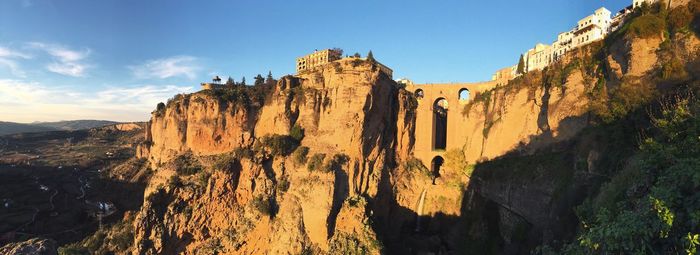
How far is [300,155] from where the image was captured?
31.8 m

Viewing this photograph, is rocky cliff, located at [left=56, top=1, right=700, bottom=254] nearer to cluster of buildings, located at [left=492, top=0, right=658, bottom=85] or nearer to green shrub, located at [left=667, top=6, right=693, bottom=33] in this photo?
green shrub, located at [left=667, top=6, right=693, bottom=33]

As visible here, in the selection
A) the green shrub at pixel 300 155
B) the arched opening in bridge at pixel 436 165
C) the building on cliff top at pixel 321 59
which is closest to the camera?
the green shrub at pixel 300 155

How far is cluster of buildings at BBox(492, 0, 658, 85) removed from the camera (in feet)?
145

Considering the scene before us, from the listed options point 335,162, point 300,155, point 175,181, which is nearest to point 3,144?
point 175,181

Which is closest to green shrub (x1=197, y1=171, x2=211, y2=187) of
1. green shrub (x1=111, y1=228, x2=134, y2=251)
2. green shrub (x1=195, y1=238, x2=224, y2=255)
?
green shrub (x1=195, y1=238, x2=224, y2=255)

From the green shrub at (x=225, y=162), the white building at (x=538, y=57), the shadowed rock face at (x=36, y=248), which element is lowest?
the shadowed rock face at (x=36, y=248)

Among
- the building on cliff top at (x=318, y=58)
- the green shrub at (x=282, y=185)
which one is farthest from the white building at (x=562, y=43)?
the green shrub at (x=282, y=185)

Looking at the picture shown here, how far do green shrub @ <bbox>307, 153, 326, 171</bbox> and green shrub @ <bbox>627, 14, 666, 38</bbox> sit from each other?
23658 mm

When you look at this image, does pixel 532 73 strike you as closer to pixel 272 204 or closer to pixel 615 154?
pixel 615 154

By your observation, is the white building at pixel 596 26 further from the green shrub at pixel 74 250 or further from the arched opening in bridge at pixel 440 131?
the green shrub at pixel 74 250

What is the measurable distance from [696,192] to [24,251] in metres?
16.6

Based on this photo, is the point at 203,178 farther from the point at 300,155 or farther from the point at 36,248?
the point at 36,248

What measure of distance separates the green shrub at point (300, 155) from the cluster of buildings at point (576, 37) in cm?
2156

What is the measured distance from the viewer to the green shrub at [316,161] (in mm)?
30812
